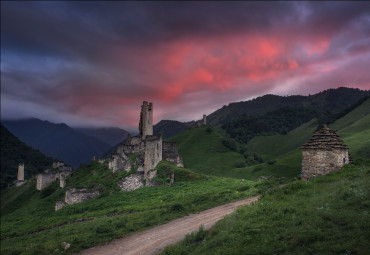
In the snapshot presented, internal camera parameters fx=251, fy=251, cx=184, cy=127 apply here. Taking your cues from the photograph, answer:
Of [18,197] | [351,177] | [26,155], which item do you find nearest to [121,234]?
[351,177]

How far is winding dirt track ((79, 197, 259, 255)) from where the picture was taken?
42.8ft

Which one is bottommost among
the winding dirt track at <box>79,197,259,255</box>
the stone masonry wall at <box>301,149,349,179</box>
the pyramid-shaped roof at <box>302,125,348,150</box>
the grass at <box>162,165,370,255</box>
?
the winding dirt track at <box>79,197,259,255</box>

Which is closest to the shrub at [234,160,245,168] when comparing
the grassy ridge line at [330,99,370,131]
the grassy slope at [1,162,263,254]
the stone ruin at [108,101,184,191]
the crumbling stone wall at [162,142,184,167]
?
the grassy ridge line at [330,99,370,131]

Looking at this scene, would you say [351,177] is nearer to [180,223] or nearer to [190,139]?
[180,223]

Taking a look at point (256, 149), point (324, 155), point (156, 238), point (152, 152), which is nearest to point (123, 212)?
point (156, 238)

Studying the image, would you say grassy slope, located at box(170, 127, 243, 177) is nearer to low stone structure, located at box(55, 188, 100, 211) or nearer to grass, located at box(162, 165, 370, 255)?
low stone structure, located at box(55, 188, 100, 211)

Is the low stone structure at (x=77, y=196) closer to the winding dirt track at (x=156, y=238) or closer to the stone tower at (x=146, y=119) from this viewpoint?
the stone tower at (x=146, y=119)

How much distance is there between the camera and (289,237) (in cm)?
884

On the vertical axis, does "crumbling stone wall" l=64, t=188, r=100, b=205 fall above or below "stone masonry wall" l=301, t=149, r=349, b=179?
below

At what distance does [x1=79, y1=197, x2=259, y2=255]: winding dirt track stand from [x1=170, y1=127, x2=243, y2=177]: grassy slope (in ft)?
165

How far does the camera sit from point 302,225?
31.0 ft

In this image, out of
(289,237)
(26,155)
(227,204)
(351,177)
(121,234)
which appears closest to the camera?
(289,237)

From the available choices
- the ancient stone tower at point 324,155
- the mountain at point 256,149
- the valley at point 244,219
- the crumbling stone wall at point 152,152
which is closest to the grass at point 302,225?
the valley at point 244,219

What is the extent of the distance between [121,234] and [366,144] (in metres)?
44.3
